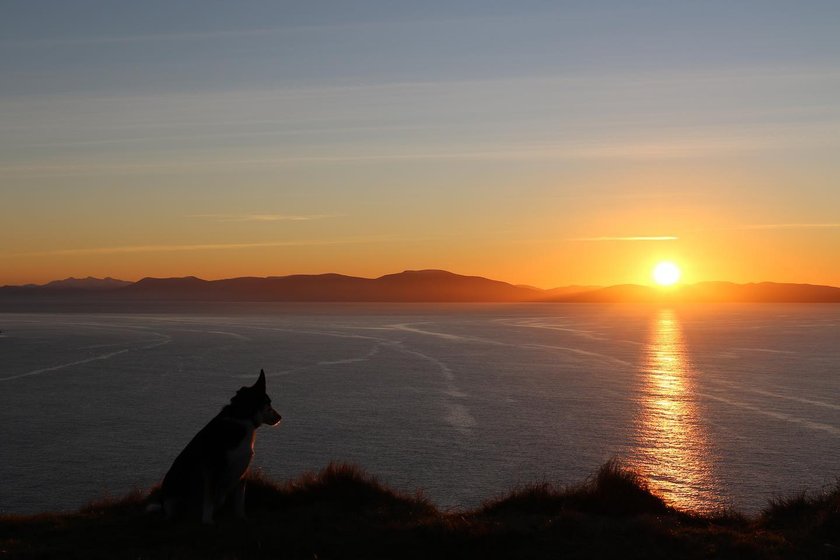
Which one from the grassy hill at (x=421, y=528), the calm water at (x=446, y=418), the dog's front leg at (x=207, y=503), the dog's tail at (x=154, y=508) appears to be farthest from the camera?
the calm water at (x=446, y=418)

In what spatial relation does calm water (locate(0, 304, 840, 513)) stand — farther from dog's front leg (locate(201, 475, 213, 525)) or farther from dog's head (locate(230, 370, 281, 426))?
dog's front leg (locate(201, 475, 213, 525))

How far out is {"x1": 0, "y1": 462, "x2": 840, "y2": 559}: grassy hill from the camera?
10.1m

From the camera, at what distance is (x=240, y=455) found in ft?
36.0

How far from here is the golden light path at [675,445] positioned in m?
19.2

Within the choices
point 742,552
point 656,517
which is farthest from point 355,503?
point 742,552

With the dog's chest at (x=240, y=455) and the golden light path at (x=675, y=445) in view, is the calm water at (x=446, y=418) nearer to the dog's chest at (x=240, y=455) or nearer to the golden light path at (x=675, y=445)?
the golden light path at (x=675, y=445)

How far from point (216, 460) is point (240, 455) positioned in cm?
31

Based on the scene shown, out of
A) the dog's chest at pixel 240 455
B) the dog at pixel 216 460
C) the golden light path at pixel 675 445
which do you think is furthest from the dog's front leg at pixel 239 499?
the golden light path at pixel 675 445

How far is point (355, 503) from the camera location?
40.4ft

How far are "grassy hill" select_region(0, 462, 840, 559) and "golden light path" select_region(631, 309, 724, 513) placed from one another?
2.21 meters

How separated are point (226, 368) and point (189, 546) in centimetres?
4061

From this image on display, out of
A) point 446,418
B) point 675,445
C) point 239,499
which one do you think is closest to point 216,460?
point 239,499

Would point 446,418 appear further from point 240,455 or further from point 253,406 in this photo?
point 240,455

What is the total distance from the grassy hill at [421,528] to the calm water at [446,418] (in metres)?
5.15
